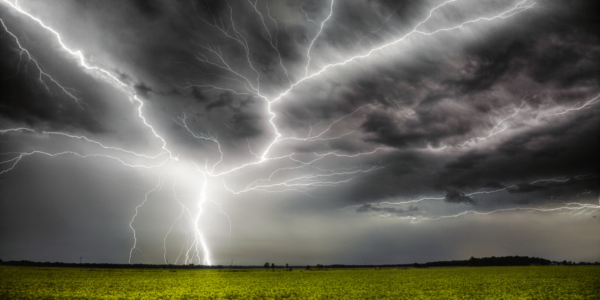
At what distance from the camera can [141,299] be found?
1920 cm

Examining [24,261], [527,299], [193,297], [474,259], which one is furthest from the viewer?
[474,259]

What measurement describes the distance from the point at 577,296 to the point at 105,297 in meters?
29.9

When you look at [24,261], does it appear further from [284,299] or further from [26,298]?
[284,299]

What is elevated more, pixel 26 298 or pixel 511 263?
pixel 26 298

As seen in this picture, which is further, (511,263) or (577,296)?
(511,263)

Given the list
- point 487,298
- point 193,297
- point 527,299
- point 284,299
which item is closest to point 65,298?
point 193,297

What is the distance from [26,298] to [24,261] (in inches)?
5673

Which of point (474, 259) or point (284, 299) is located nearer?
point (284, 299)

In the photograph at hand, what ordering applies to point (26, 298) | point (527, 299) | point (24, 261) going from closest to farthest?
point (26, 298)
point (527, 299)
point (24, 261)

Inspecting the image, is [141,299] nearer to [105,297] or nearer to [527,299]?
[105,297]

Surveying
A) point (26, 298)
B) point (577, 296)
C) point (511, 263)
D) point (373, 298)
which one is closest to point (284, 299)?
point (373, 298)

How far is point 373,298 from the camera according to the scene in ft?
65.4

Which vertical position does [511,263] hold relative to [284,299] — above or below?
below

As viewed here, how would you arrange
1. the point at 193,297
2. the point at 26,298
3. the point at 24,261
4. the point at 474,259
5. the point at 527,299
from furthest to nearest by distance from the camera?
1. the point at 474,259
2. the point at 24,261
3. the point at 193,297
4. the point at 527,299
5. the point at 26,298
